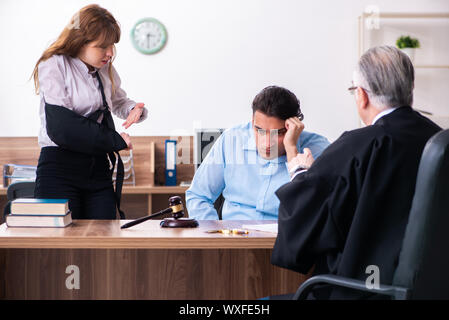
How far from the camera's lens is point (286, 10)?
4.54m

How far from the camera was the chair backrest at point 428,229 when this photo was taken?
40.2 inches

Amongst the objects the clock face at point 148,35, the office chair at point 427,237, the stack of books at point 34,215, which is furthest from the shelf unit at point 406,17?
the office chair at point 427,237

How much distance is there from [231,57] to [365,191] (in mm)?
3557

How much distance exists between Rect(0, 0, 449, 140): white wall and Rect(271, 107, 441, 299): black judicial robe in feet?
10.8

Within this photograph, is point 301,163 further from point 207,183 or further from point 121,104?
point 121,104

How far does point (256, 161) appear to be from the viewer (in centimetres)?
209

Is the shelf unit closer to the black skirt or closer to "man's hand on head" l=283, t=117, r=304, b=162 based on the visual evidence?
"man's hand on head" l=283, t=117, r=304, b=162

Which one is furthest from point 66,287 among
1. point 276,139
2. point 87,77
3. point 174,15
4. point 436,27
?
point 436,27

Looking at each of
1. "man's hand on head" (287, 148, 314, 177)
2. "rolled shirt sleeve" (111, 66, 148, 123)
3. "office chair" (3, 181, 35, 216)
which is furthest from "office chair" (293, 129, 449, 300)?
"office chair" (3, 181, 35, 216)

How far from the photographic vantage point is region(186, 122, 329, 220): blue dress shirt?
204 cm

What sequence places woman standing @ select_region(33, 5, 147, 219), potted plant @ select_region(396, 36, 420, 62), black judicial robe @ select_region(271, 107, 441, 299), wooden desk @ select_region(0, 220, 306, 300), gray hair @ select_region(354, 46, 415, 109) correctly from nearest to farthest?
black judicial robe @ select_region(271, 107, 441, 299) → gray hair @ select_region(354, 46, 415, 109) → wooden desk @ select_region(0, 220, 306, 300) → woman standing @ select_region(33, 5, 147, 219) → potted plant @ select_region(396, 36, 420, 62)

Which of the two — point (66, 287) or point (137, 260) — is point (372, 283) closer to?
point (137, 260)

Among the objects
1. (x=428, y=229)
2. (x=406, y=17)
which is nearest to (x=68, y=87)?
(x=428, y=229)
